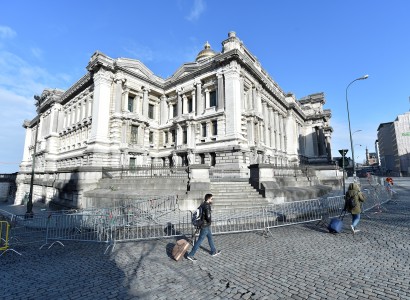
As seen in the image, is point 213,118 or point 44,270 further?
point 213,118

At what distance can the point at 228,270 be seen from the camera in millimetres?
4957

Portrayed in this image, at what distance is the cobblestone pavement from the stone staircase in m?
4.90

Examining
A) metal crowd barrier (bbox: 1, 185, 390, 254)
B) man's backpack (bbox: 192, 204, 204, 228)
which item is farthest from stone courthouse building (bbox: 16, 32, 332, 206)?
man's backpack (bbox: 192, 204, 204, 228)

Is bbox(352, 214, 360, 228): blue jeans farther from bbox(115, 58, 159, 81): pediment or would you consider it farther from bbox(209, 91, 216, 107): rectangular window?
bbox(115, 58, 159, 81): pediment

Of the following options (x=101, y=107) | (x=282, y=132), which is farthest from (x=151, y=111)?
(x=282, y=132)

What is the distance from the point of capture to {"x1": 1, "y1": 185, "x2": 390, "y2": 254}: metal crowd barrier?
782cm

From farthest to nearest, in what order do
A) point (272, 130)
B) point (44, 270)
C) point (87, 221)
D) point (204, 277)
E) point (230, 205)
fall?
1. point (272, 130)
2. point (230, 205)
3. point (87, 221)
4. point (44, 270)
5. point (204, 277)

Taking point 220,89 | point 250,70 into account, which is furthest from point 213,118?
point 250,70

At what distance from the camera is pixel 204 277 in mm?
4656

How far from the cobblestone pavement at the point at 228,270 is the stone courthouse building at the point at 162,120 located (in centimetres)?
1363

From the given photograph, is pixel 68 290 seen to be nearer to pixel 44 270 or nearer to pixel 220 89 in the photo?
pixel 44 270

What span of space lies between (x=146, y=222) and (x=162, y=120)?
2699cm

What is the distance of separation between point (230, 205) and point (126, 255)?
7.30 m

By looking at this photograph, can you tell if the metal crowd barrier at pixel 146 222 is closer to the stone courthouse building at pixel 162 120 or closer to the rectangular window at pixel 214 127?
the stone courthouse building at pixel 162 120
